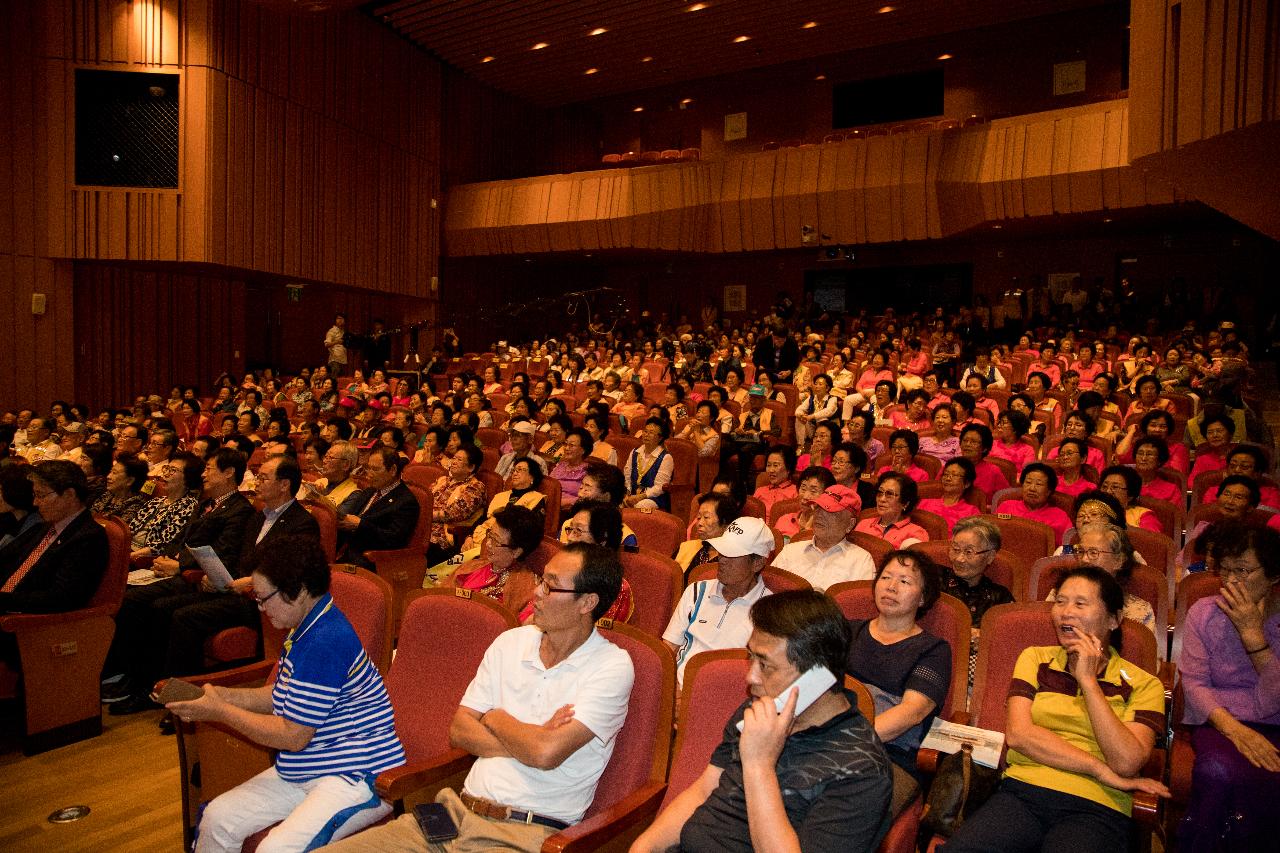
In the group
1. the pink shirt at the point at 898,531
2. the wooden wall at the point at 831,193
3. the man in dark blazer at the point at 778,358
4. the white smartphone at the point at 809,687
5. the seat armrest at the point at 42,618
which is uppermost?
the wooden wall at the point at 831,193

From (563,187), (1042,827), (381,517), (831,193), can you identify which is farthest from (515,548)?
(563,187)

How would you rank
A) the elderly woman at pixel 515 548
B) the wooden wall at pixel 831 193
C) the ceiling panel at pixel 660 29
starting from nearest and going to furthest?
the elderly woman at pixel 515 548
the wooden wall at pixel 831 193
the ceiling panel at pixel 660 29

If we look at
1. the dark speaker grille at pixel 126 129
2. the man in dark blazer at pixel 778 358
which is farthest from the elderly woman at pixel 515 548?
the dark speaker grille at pixel 126 129

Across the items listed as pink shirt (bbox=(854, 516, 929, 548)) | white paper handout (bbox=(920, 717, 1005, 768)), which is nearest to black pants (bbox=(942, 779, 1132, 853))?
white paper handout (bbox=(920, 717, 1005, 768))

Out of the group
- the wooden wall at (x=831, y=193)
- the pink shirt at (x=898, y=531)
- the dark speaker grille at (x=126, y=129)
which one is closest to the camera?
the pink shirt at (x=898, y=531)

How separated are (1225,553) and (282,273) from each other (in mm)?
11529

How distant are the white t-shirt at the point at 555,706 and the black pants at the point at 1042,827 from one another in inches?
31.1

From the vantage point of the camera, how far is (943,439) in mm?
6086

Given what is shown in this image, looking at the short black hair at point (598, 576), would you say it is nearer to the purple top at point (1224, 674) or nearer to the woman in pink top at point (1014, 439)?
the purple top at point (1224, 674)

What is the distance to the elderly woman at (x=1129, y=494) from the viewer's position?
4.17 m

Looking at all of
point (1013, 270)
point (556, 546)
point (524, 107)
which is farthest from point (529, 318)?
point (556, 546)

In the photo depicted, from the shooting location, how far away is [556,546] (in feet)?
10.8

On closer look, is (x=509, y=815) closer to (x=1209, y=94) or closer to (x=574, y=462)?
(x=574, y=462)

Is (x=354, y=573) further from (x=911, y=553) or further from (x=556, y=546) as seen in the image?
(x=911, y=553)
